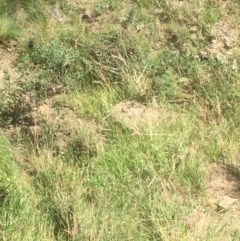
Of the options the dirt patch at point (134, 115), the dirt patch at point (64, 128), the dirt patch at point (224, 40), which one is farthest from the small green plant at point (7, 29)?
the dirt patch at point (224, 40)

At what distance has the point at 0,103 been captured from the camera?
490 cm

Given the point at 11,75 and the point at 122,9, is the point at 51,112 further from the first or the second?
the point at 122,9

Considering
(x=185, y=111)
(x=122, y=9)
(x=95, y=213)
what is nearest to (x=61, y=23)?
(x=122, y=9)

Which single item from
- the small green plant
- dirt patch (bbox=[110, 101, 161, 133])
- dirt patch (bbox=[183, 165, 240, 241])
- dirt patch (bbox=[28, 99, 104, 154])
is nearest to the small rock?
dirt patch (bbox=[183, 165, 240, 241])

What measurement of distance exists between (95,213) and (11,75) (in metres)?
2.00

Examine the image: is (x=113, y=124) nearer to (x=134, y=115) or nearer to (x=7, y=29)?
(x=134, y=115)

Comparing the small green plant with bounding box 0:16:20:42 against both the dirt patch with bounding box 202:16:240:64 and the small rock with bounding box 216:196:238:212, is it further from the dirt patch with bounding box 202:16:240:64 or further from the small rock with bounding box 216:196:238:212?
the small rock with bounding box 216:196:238:212

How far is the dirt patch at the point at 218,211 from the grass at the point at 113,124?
0.03 metres

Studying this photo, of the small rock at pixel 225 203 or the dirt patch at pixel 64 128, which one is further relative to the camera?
the dirt patch at pixel 64 128

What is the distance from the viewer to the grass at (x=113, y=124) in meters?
3.95

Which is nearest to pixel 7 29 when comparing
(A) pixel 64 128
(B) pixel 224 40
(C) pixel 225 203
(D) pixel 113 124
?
(A) pixel 64 128

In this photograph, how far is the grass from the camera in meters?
3.95

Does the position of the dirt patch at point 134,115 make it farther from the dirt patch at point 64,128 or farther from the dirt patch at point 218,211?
the dirt patch at point 218,211

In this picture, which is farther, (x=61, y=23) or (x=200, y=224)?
(x=61, y=23)
